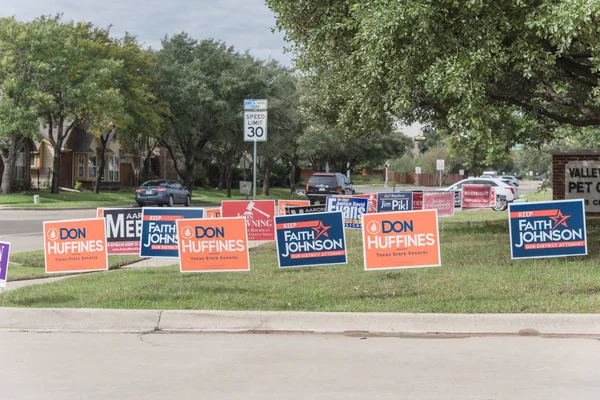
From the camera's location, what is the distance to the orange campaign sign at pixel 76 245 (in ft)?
31.9

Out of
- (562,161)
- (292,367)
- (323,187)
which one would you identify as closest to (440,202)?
(562,161)

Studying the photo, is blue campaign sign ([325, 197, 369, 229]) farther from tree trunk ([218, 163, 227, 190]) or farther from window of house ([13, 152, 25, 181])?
tree trunk ([218, 163, 227, 190])

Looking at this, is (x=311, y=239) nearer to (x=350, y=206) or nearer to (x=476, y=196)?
(x=350, y=206)

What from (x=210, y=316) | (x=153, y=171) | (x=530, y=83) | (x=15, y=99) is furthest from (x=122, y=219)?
(x=153, y=171)

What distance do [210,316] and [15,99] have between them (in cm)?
3144

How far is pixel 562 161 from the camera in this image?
19.4m

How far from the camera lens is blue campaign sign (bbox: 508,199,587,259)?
30.7ft

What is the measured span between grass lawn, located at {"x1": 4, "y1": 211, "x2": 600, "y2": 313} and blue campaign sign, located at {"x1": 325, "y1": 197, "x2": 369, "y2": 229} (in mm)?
4942

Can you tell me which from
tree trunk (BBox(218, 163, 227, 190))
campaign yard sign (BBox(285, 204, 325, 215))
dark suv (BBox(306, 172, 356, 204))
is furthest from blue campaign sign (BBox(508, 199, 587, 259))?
→ tree trunk (BBox(218, 163, 227, 190))

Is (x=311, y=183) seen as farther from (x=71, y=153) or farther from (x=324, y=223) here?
(x=324, y=223)

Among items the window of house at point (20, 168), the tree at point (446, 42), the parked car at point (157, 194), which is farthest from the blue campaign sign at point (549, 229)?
the window of house at point (20, 168)

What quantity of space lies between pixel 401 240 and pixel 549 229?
2.03m

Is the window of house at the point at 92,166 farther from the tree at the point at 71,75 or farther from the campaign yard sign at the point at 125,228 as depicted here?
the campaign yard sign at the point at 125,228

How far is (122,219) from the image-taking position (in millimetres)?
11250
